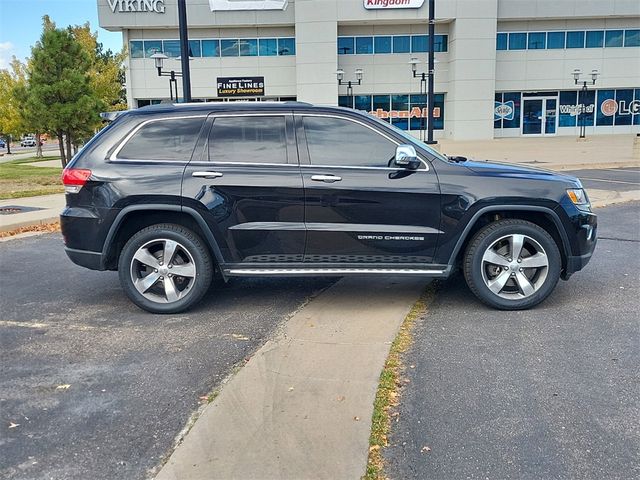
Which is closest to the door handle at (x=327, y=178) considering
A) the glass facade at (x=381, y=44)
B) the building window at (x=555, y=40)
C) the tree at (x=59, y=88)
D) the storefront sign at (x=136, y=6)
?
the tree at (x=59, y=88)

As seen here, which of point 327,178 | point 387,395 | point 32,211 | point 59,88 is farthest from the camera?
point 59,88

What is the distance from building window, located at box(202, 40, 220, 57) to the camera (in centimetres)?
4281

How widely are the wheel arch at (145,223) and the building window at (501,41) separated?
42414 mm

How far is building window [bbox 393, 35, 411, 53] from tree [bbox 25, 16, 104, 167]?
92.9 feet

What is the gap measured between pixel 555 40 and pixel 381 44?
12528 mm

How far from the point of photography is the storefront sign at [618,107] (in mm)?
44375

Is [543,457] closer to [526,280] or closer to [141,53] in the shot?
[526,280]

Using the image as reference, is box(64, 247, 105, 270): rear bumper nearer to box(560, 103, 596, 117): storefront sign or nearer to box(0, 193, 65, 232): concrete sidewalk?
box(0, 193, 65, 232): concrete sidewalk

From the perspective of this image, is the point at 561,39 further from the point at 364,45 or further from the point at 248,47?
the point at 248,47

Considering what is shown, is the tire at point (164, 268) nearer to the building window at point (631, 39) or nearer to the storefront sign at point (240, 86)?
the storefront sign at point (240, 86)

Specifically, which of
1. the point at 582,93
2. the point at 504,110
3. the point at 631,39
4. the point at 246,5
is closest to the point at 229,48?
the point at 246,5

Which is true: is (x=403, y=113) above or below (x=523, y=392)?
above

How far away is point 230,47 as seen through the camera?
4284cm

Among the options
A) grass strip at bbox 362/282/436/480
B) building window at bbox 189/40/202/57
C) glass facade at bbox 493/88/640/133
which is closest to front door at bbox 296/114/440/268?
grass strip at bbox 362/282/436/480
